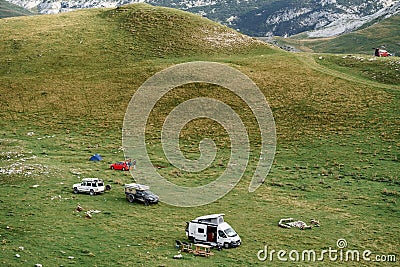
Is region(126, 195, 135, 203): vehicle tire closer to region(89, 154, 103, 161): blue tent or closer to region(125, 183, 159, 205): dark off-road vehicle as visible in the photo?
region(125, 183, 159, 205): dark off-road vehicle

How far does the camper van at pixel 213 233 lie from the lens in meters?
32.0

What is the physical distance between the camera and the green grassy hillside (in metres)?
33.4

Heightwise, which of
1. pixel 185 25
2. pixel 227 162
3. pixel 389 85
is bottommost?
pixel 227 162

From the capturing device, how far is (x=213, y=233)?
32094mm

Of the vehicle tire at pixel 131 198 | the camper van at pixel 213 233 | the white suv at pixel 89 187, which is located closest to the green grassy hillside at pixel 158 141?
the vehicle tire at pixel 131 198

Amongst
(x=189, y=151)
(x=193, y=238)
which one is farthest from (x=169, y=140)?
(x=193, y=238)

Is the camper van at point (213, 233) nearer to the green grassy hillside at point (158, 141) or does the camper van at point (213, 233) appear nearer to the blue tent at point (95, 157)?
the green grassy hillside at point (158, 141)

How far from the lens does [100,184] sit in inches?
1726

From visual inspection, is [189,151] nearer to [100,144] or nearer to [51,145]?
[100,144]

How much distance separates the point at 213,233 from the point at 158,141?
3745cm

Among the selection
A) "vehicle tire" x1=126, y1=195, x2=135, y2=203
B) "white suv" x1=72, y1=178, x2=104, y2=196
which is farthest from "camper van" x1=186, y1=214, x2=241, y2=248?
"white suv" x1=72, y1=178, x2=104, y2=196

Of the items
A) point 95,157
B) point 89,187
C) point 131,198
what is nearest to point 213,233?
point 131,198

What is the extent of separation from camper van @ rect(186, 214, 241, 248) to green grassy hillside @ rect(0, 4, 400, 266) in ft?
2.62

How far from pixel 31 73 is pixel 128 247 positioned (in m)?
75.4
